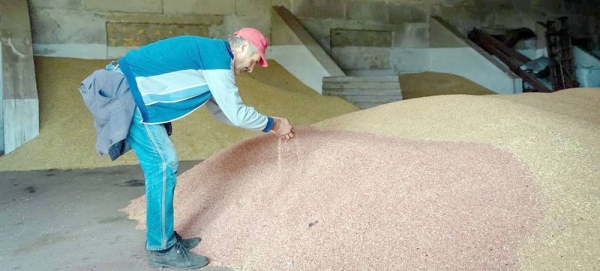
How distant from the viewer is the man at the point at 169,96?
2107 millimetres

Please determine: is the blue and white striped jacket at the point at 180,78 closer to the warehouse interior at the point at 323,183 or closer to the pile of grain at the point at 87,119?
the warehouse interior at the point at 323,183

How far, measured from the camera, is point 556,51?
9.84 metres

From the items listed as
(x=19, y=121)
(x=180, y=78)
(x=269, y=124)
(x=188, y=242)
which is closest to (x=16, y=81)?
(x=19, y=121)

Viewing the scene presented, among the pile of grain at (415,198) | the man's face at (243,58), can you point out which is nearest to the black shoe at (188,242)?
the pile of grain at (415,198)

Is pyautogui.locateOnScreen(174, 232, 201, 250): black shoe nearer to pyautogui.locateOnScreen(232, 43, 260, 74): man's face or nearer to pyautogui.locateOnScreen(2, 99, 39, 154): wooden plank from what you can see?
pyautogui.locateOnScreen(232, 43, 260, 74): man's face

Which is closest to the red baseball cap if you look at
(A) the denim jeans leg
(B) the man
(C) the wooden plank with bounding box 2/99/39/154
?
(B) the man

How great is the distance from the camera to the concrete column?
506 centimetres

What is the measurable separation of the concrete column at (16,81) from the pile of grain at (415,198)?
262 centimetres

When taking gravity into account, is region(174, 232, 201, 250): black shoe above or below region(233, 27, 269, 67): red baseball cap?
below

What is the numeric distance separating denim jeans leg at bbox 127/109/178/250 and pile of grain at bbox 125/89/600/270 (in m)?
0.27

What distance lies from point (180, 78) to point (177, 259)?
0.76 m

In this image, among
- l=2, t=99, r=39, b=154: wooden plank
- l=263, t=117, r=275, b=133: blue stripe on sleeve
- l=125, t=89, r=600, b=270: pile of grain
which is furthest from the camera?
l=2, t=99, r=39, b=154: wooden plank

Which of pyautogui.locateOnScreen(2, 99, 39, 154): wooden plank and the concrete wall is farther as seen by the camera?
the concrete wall

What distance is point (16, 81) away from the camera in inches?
215
